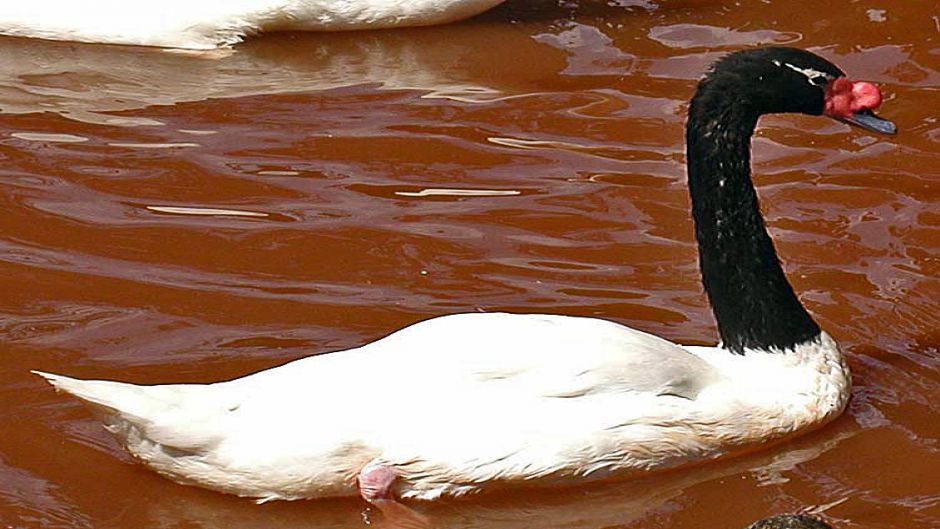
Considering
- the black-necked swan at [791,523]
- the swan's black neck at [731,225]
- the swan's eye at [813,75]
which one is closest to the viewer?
the black-necked swan at [791,523]

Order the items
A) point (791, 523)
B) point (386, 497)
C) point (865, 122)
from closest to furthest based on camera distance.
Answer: point (791, 523), point (386, 497), point (865, 122)

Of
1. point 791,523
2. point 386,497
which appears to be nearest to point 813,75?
point 791,523

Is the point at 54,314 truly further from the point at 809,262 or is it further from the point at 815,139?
the point at 815,139

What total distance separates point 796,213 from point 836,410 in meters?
1.83

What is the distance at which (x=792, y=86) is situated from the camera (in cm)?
629

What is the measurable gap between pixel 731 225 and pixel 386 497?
148cm

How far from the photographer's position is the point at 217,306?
6855 mm

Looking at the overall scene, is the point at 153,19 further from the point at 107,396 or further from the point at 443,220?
the point at 107,396

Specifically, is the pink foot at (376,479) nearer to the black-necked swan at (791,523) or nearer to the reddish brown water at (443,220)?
the reddish brown water at (443,220)

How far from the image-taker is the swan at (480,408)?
5426mm

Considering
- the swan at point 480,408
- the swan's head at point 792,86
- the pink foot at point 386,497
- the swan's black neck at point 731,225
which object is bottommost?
the pink foot at point 386,497

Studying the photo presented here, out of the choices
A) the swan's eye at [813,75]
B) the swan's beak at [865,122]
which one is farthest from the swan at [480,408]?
the swan's beak at [865,122]

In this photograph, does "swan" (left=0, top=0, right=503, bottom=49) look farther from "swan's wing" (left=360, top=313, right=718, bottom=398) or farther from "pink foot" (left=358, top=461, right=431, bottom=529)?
"pink foot" (left=358, top=461, right=431, bottom=529)

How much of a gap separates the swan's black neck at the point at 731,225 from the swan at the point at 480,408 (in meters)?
0.01
